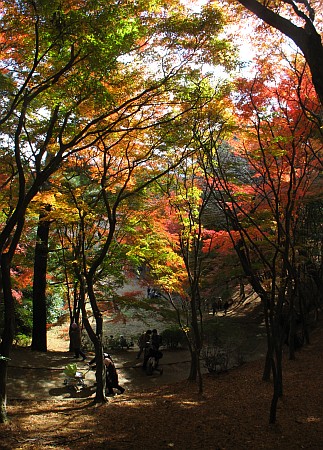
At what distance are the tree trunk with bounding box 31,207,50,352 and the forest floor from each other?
122 centimetres

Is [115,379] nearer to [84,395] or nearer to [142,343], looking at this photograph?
[84,395]

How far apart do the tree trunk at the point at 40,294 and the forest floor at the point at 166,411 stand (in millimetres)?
1223

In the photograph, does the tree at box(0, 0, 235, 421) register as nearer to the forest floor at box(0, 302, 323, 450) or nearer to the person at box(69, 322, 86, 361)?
the forest floor at box(0, 302, 323, 450)

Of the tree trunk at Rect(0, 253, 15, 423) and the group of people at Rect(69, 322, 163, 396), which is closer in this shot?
the tree trunk at Rect(0, 253, 15, 423)

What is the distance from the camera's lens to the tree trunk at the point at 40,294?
43.5 feet

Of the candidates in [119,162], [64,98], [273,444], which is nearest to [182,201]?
[119,162]

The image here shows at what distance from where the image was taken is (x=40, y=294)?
1363 centimetres

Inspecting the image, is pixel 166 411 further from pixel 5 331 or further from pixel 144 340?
pixel 144 340

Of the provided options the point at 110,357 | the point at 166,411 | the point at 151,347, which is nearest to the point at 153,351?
the point at 151,347

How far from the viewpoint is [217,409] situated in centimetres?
749

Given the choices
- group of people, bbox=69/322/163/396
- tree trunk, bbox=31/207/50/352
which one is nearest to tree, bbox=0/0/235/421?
group of people, bbox=69/322/163/396

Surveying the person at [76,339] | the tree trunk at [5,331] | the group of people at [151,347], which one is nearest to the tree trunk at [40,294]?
the person at [76,339]

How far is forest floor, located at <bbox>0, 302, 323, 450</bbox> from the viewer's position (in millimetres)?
5715

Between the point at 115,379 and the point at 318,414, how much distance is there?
4684 millimetres
